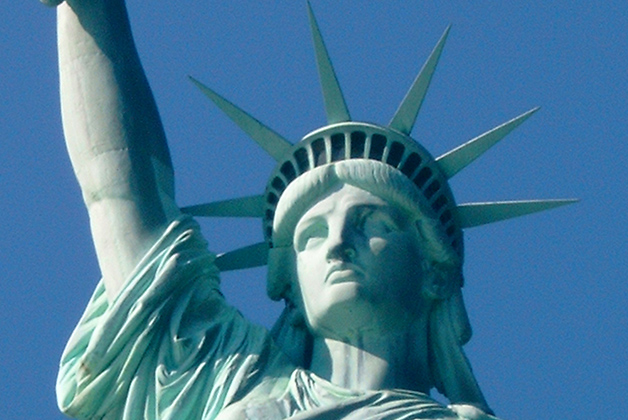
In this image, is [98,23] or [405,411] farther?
[98,23]

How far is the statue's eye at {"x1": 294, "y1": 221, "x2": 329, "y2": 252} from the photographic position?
851 inches

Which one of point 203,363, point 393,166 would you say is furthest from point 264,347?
point 393,166

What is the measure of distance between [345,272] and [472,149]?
1792 mm

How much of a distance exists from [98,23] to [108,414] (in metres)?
3.10

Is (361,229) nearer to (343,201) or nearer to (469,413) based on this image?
(343,201)

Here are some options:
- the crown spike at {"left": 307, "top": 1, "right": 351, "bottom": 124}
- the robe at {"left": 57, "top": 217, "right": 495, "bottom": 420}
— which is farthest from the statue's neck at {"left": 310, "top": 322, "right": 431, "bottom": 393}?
the crown spike at {"left": 307, "top": 1, "right": 351, "bottom": 124}

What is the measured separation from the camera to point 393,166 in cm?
2205

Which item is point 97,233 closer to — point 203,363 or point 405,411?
point 203,363

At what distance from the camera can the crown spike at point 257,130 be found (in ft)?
73.6

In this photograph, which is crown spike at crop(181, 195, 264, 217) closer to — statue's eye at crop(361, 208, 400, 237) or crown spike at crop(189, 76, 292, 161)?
crown spike at crop(189, 76, 292, 161)

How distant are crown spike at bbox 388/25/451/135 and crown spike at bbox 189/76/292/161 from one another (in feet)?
2.90

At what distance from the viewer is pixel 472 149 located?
73.3 feet

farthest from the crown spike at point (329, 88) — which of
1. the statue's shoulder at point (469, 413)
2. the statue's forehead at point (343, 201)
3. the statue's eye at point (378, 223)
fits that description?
the statue's shoulder at point (469, 413)

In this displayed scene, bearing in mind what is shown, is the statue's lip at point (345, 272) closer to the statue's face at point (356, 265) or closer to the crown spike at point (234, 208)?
the statue's face at point (356, 265)
